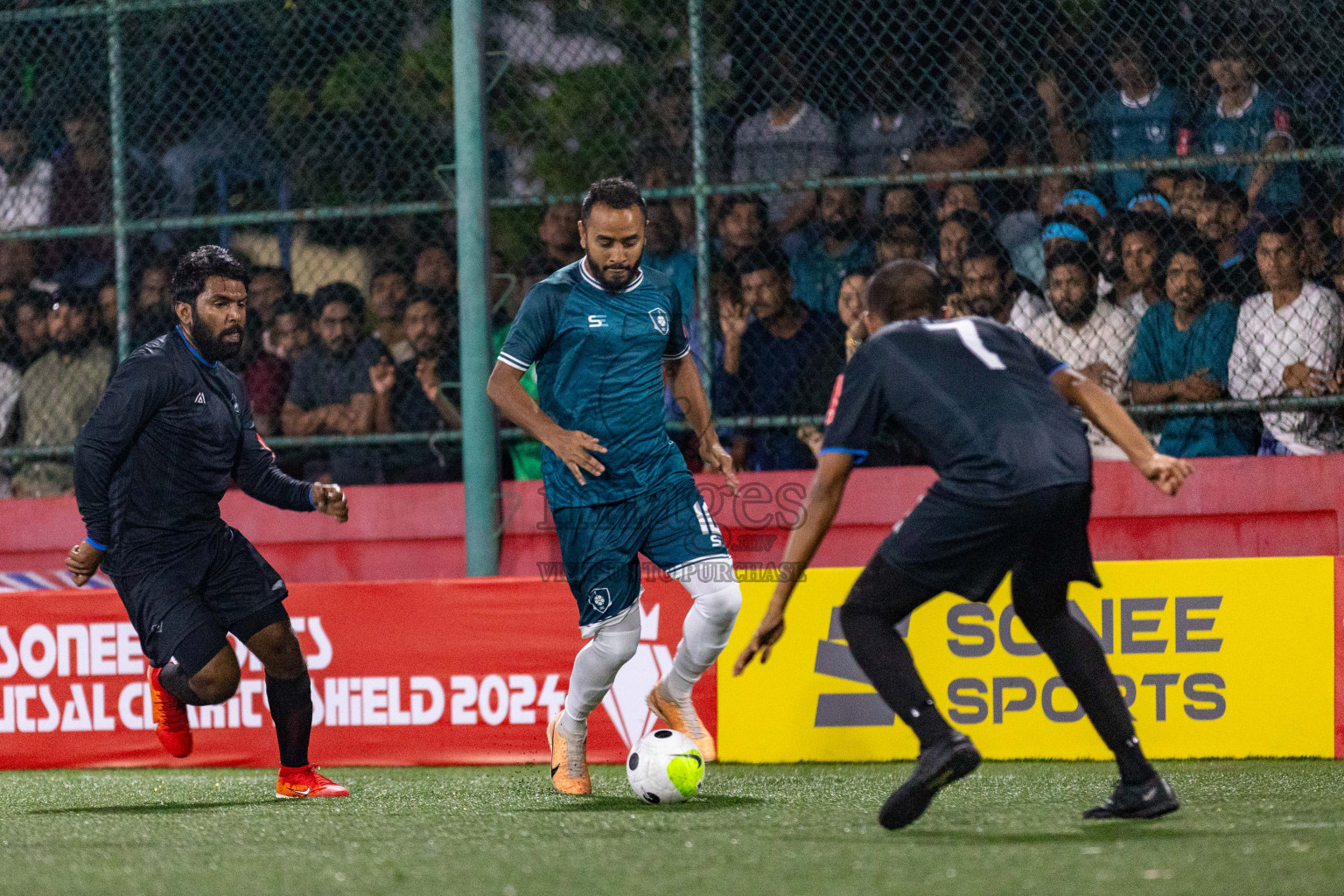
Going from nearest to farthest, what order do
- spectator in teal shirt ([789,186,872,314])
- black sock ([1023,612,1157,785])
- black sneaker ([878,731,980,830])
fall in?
black sneaker ([878,731,980,830]), black sock ([1023,612,1157,785]), spectator in teal shirt ([789,186,872,314])

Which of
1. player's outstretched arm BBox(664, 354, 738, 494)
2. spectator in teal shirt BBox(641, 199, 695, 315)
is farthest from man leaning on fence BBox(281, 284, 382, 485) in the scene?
player's outstretched arm BBox(664, 354, 738, 494)

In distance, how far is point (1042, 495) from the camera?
432 cm

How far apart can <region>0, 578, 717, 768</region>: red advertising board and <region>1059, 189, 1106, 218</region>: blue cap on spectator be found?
8.40ft

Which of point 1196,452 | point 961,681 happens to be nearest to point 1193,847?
point 961,681

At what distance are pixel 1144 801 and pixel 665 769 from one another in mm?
1550

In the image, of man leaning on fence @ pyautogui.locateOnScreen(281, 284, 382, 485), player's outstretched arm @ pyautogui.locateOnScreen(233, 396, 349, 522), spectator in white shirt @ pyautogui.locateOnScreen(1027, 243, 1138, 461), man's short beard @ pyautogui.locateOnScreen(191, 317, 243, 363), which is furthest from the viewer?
man leaning on fence @ pyautogui.locateOnScreen(281, 284, 382, 485)

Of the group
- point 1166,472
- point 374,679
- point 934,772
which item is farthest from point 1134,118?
point 934,772

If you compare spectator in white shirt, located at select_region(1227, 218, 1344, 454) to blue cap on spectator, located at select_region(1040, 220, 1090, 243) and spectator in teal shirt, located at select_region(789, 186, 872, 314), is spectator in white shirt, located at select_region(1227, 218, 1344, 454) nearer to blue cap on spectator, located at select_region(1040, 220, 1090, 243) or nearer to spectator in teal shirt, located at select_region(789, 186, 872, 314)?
blue cap on spectator, located at select_region(1040, 220, 1090, 243)

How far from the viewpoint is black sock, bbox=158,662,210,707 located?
5836 millimetres

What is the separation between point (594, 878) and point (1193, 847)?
56.9 inches

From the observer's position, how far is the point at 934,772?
424 centimetres

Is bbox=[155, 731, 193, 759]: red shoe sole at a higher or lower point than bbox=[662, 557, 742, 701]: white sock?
lower

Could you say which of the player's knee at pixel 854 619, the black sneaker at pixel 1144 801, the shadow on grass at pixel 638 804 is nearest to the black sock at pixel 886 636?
the player's knee at pixel 854 619

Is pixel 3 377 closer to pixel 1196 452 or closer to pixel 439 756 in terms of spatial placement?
pixel 439 756
